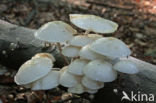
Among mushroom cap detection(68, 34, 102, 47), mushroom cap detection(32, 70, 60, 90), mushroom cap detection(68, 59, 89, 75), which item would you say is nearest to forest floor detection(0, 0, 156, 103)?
mushroom cap detection(68, 34, 102, 47)

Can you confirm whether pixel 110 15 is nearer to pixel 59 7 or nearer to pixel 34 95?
pixel 59 7

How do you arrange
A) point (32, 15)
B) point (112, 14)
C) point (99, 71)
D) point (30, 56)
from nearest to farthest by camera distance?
point (99, 71), point (30, 56), point (32, 15), point (112, 14)

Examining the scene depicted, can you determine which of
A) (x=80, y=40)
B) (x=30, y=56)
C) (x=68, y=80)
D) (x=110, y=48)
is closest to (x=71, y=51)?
(x=80, y=40)

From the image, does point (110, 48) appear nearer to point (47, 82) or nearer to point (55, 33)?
point (55, 33)

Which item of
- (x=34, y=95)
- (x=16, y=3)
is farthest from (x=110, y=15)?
(x=34, y=95)

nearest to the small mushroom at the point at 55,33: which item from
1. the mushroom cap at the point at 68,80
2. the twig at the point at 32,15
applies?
the mushroom cap at the point at 68,80

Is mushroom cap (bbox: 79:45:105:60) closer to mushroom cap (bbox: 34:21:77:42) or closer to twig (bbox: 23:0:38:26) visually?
mushroom cap (bbox: 34:21:77:42)
